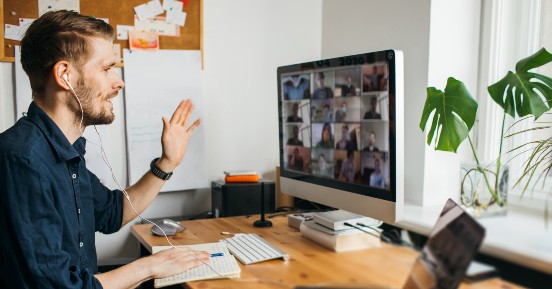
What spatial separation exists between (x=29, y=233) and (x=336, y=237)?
831mm

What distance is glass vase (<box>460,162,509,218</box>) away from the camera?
100 centimetres

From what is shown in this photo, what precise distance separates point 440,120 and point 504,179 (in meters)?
0.26

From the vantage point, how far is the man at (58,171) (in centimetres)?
109

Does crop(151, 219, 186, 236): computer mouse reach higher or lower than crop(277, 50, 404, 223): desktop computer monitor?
lower

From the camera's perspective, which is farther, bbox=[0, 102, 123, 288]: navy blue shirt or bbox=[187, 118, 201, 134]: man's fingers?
bbox=[187, 118, 201, 134]: man's fingers

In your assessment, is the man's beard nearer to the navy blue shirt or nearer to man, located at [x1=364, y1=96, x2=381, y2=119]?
the navy blue shirt

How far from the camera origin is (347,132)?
1.47 m

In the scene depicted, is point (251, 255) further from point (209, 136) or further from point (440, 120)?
point (209, 136)

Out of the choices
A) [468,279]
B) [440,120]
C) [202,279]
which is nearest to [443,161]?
[440,120]

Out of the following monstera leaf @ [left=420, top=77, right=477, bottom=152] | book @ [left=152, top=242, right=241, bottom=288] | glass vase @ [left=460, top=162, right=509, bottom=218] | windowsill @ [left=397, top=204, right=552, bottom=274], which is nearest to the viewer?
windowsill @ [left=397, top=204, right=552, bottom=274]

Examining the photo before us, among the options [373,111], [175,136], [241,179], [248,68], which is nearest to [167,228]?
[175,136]

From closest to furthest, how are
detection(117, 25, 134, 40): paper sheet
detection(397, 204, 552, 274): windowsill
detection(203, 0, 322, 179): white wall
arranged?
detection(397, 204, 552, 274): windowsill < detection(117, 25, 134, 40): paper sheet < detection(203, 0, 322, 179): white wall

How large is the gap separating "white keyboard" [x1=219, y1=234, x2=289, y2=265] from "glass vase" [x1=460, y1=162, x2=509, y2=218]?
1.82 ft

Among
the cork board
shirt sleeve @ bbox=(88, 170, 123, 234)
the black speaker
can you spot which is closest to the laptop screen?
shirt sleeve @ bbox=(88, 170, 123, 234)
